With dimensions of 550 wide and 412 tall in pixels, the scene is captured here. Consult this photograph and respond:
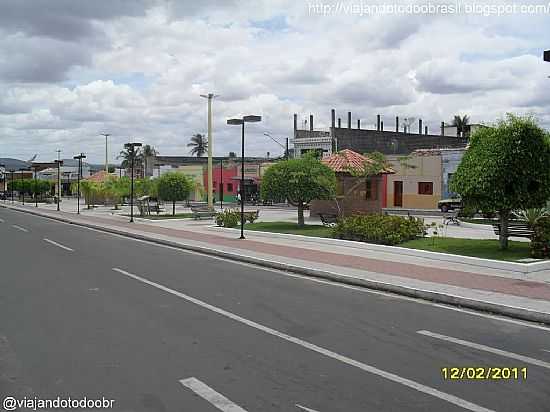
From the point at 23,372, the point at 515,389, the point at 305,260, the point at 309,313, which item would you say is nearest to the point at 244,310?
the point at 309,313

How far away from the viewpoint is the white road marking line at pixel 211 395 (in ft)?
18.7

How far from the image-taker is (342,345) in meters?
8.02

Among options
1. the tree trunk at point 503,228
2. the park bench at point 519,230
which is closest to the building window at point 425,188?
the park bench at point 519,230

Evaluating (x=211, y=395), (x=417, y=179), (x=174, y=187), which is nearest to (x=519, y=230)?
(x=211, y=395)

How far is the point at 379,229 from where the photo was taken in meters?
19.5

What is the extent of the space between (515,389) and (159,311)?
584 centimetres

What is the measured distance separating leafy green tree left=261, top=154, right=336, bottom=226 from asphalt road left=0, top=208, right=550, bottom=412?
39.7ft

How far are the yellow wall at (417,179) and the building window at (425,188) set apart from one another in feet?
0.79

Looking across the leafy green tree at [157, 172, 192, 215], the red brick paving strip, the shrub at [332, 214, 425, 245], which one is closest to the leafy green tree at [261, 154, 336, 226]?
the shrub at [332, 214, 425, 245]

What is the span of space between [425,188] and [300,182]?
28.0 metres

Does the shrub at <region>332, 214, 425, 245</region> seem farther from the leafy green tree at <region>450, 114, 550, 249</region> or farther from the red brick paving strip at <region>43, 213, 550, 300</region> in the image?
the leafy green tree at <region>450, 114, 550, 249</region>

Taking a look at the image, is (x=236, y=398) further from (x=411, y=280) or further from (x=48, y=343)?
(x=411, y=280)

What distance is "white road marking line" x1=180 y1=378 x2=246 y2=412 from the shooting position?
18.7 ft
